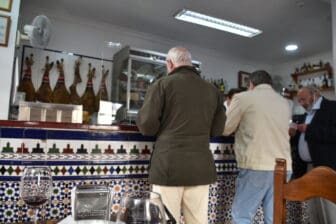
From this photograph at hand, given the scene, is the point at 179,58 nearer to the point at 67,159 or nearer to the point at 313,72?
the point at 67,159

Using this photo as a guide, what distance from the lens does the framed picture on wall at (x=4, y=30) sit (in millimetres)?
2447

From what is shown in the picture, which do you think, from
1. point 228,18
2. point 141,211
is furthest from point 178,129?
point 228,18

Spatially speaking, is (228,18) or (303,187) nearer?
(303,187)

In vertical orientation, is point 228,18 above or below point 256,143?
above

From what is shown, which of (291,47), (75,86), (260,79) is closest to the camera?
(260,79)

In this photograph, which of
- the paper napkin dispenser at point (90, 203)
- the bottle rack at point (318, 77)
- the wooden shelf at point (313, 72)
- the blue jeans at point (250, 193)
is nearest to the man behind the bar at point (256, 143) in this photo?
the blue jeans at point (250, 193)

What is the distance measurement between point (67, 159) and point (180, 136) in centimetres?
60

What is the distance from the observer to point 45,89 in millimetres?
3561

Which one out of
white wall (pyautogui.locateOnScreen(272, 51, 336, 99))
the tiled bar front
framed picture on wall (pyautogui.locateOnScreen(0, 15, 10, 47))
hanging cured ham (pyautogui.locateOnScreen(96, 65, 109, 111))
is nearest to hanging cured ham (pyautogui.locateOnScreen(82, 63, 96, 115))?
hanging cured ham (pyautogui.locateOnScreen(96, 65, 109, 111))

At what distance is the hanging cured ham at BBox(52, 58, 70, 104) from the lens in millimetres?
3625

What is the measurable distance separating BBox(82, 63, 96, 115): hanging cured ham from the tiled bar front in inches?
89.6

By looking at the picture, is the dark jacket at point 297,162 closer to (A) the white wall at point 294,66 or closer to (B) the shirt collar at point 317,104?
(B) the shirt collar at point 317,104

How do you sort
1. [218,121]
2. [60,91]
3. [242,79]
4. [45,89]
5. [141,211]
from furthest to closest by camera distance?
[242,79], [60,91], [45,89], [218,121], [141,211]

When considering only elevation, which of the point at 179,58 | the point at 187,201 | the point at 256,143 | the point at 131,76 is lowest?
the point at 187,201
